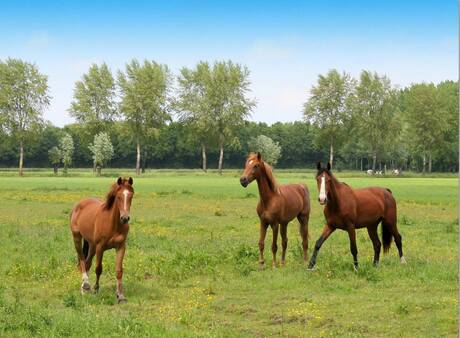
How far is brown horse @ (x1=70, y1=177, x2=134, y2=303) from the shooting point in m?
12.1

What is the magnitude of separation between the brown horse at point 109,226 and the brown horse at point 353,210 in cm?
495

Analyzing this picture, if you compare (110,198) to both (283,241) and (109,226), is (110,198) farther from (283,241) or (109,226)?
(283,241)

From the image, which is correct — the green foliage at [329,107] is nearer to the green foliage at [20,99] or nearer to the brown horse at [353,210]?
the green foliage at [20,99]

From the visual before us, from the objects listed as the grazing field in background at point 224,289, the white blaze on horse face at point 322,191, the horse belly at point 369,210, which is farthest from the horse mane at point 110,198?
the horse belly at point 369,210

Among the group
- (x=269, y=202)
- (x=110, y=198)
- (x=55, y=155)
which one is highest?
(x=55, y=155)

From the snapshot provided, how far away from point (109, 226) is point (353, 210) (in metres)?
6.60

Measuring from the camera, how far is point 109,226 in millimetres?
12492

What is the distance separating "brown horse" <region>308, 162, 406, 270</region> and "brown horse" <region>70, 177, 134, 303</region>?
4946mm

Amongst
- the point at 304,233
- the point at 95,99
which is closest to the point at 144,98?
the point at 95,99

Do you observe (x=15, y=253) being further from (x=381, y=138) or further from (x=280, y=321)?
(x=381, y=138)

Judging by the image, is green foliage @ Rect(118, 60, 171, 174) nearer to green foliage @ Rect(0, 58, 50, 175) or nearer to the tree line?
the tree line

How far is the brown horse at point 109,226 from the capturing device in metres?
12.1

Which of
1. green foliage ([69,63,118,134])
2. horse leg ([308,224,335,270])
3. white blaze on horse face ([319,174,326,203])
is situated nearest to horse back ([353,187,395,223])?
horse leg ([308,224,335,270])

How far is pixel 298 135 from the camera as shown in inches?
6019
